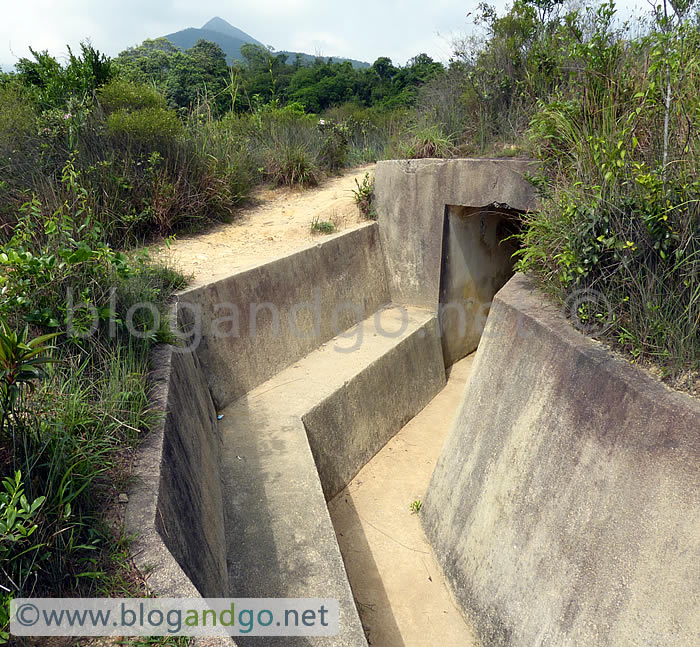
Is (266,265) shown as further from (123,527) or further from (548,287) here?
(123,527)

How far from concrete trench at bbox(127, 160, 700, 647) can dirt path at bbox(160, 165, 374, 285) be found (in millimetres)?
353

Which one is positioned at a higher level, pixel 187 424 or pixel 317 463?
pixel 187 424

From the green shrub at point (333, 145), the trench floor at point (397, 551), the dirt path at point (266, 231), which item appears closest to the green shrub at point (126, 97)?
the dirt path at point (266, 231)

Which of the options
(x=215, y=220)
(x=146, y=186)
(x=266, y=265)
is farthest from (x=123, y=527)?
(x=215, y=220)

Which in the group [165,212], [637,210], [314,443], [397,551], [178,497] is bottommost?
[397,551]

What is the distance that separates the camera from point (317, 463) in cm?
457

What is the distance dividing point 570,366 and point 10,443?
2719mm

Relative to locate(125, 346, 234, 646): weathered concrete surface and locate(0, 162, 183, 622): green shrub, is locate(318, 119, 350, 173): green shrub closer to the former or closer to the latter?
locate(0, 162, 183, 622): green shrub

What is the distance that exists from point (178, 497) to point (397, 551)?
7.15 ft

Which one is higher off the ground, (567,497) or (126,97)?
(126,97)

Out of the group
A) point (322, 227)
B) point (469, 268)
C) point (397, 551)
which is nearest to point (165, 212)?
point (322, 227)

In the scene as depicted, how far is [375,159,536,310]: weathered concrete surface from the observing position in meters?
5.75

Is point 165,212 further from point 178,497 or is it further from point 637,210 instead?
point 637,210

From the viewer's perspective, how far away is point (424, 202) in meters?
6.45
